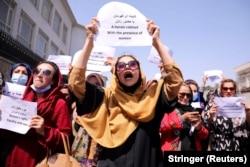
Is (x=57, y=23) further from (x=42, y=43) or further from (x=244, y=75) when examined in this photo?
(x=244, y=75)

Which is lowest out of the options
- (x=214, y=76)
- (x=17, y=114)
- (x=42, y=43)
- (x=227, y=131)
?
(x=227, y=131)

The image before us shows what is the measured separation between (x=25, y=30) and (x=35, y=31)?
1.81 metres

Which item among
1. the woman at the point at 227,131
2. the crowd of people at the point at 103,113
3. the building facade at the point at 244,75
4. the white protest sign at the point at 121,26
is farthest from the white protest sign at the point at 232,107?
the building facade at the point at 244,75

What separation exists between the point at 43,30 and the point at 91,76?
17.8 metres

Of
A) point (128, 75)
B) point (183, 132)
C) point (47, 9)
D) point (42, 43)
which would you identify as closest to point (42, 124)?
point (128, 75)

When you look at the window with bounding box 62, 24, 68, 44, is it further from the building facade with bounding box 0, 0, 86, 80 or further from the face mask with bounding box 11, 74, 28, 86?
the face mask with bounding box 11, 74, 28, 86

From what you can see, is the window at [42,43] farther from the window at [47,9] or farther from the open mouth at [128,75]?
→ the open mouth at [128,75]

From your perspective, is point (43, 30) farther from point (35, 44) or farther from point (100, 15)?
point (100, 15)

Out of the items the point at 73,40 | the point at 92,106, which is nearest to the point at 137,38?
the point at 92,106

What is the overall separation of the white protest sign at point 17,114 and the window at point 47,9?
19.3m

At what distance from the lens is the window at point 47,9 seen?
19.9m

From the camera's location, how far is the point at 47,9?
68.1ft

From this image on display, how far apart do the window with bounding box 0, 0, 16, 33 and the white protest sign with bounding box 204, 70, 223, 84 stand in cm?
1141

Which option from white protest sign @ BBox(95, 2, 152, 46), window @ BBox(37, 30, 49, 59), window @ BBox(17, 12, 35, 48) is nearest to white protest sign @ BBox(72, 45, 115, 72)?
white protest sign @ BBox(95, 2, 152, 46)
